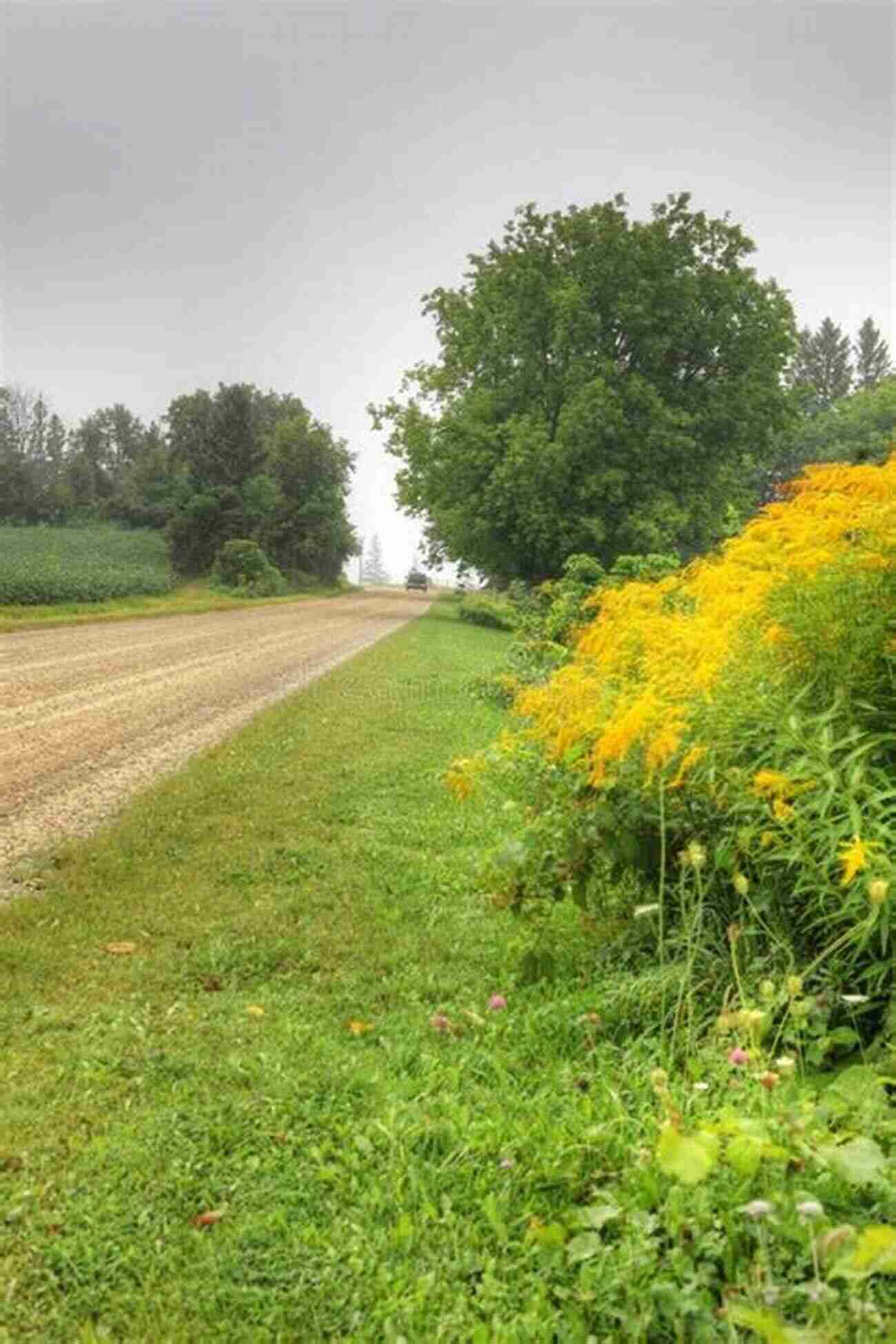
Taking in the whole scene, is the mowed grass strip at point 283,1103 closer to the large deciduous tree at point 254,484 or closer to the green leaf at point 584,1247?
the green leaf at point 584,1247

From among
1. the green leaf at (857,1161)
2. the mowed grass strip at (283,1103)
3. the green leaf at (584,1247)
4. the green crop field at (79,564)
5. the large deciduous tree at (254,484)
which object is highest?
the large deciduous tree at (254,484)

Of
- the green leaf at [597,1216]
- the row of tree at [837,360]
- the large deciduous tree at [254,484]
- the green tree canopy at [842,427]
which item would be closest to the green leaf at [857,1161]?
the green leaf at [597,1216]

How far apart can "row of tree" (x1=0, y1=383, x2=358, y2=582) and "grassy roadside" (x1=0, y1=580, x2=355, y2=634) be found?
4875 mm

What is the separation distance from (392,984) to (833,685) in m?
A: 2.01

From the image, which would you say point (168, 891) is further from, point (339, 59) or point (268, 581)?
point (339, 59)

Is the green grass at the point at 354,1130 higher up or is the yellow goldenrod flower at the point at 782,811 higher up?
the yellow goldenrod flower at the point at 782,811

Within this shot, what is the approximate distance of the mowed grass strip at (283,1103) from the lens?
1.75m

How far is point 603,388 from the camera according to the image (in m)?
23.5

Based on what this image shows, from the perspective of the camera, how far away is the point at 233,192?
50.4 meters

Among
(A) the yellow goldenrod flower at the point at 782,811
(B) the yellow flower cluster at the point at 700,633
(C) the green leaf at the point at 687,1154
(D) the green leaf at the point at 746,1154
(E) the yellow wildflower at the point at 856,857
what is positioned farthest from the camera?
(B) the yellow flower cluster at the point at 700,633

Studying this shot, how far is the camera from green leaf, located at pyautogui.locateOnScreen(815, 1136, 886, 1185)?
150 centimetres

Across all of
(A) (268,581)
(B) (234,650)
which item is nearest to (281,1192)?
(B) (234,650)

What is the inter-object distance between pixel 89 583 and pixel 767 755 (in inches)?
1080

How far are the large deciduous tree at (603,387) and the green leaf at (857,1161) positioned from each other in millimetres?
23093
